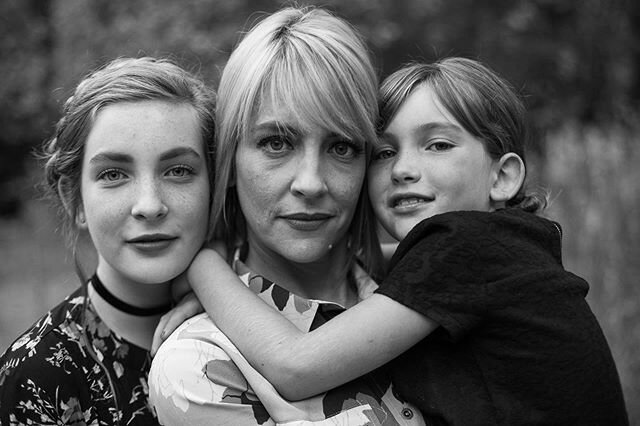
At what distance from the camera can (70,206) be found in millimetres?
2730

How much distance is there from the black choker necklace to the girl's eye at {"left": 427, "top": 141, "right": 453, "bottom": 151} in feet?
3.48

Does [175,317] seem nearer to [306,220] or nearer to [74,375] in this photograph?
[74,375]

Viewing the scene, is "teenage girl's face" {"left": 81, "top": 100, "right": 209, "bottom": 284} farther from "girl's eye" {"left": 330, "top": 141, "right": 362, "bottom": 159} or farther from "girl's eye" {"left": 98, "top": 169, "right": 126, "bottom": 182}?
"girl's eye" {"left": 330, "top": 141, "right": 362, "bottom": 159}

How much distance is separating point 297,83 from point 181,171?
0.48 meters

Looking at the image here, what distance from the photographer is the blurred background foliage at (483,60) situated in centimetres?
558

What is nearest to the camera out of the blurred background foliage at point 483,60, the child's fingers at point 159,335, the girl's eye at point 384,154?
the child's fingers at point 159,335


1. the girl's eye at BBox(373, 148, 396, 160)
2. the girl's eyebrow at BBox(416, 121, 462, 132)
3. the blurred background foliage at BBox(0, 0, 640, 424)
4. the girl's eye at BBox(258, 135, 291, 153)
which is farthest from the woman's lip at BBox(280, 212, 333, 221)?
the blurred background foliage at BBox(0, 0, 640, 424)

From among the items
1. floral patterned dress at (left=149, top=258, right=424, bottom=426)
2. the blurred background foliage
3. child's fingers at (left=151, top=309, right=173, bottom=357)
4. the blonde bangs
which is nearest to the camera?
floral patterned dress at (left=149, top=258, right=424, bottom=426)

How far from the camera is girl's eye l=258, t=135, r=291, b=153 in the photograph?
7.89 feet

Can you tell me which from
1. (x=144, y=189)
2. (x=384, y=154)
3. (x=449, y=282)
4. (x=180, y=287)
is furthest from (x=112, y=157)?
(x=449, y=282)

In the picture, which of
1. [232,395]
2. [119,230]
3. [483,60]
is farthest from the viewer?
[483,60]

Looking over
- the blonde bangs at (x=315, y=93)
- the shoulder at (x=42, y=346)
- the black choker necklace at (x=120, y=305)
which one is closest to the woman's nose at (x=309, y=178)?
the blonde bangs at (x=315, y=93)

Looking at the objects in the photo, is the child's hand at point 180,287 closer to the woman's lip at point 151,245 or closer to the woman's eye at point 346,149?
the woman's lip at point 151,245

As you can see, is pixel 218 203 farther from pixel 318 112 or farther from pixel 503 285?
pixel 503 285
